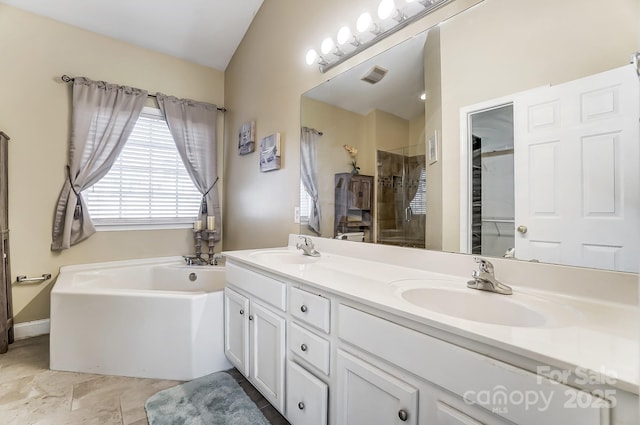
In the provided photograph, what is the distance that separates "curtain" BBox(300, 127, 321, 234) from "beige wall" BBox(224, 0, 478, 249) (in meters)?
0.08

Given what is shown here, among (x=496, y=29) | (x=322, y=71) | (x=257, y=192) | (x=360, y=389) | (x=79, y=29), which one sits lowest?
(x=360, y=389)

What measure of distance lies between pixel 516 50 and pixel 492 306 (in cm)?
93

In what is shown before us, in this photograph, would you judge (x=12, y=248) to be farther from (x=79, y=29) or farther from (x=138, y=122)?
(x=79, y=29)

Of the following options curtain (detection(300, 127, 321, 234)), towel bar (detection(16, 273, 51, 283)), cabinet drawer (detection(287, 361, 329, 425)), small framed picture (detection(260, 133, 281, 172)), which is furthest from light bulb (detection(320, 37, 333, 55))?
towel bar (detection(16, 273, 51, 283))

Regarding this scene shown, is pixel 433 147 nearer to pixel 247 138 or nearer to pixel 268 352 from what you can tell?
pixel 268 352

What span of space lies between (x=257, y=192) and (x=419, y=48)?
69.2 inches

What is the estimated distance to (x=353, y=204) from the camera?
1.79 m

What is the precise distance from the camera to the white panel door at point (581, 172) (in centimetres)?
84

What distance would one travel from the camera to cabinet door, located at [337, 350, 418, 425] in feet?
2.66

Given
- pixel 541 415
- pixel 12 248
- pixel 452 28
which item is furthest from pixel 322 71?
pixel 12 248

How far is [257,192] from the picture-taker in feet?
8.68

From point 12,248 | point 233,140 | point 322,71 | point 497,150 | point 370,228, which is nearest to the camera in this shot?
point 497,150

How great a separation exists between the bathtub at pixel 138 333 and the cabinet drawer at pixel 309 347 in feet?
2.76

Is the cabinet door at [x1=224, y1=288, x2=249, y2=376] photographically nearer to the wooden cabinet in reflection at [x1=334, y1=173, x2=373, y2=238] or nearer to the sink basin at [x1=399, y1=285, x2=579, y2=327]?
the wooden cabinet in reflection at [x1=334, y1=173, x2=373, y2=238]
